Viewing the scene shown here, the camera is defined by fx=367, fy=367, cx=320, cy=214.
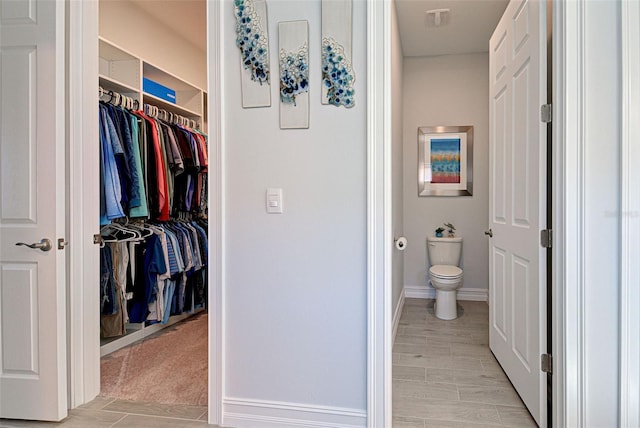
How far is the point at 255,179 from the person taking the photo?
1.85m

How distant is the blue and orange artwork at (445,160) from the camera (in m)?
4.30

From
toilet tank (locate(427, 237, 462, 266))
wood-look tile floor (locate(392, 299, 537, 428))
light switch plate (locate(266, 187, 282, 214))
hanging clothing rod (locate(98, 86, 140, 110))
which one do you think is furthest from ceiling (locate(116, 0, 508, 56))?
wood-look tile floor (locate(392, 299, 537, 428))

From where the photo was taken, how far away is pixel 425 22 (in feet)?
11.4

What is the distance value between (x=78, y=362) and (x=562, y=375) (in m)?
2.48

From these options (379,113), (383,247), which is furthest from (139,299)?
(379,113)

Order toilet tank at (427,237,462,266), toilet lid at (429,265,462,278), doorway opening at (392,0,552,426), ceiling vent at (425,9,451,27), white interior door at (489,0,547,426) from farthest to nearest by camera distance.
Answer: toilet tank at (427,237,462,266), toilet lid at (429,265,462,278), ceiling vent at (425,9,451,27), doorway opening at (392,0,552,426), white interior door at (489,0,547,426)

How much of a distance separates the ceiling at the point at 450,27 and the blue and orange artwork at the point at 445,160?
100 cm

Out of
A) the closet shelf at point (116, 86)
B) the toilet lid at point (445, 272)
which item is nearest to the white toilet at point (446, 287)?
the toilet lid at point (445, 272)

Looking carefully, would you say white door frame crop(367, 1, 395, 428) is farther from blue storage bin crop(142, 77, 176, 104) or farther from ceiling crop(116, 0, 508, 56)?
blue storage bin crop(142, 77, 176, 104)

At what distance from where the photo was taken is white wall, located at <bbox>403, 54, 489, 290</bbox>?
4223 millimetres

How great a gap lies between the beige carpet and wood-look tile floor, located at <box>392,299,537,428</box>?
1.22 metres

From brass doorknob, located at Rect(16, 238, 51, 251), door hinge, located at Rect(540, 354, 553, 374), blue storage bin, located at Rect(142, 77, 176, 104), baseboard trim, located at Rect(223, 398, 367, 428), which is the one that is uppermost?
blue storage bin, located at Rect(142, 77, 176, 104)

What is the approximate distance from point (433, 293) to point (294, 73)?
336 cm

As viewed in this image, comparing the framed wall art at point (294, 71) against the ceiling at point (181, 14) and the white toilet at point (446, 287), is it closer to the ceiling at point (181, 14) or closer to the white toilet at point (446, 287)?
the ceiling at point (181, 14)
